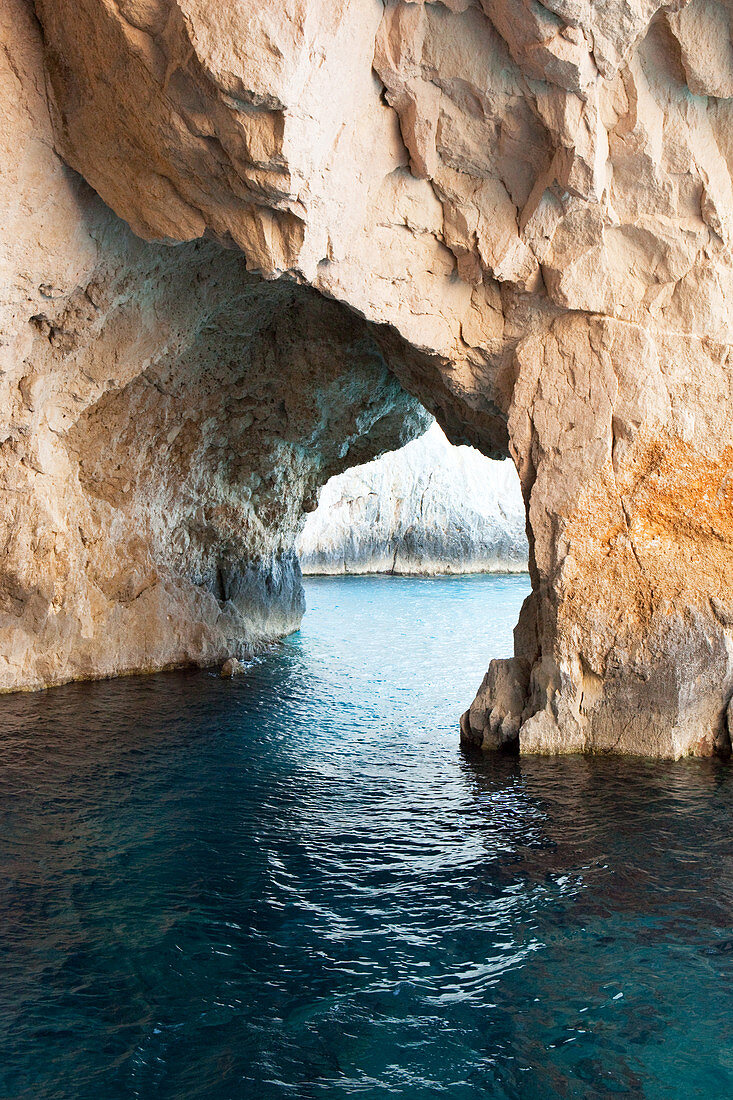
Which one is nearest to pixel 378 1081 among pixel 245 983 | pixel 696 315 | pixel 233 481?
pixel 245 983

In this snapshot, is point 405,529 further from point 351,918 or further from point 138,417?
point 351,918

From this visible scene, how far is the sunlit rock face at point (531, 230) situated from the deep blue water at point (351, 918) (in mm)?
1813

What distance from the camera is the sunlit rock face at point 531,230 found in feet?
31.0

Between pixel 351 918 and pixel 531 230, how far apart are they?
26.7ft

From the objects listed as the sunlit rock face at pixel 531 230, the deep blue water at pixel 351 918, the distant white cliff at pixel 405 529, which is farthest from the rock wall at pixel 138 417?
the distant white cliff at pixel 405 529

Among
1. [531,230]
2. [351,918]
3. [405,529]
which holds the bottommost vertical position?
[351,918]

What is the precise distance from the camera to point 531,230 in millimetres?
10828

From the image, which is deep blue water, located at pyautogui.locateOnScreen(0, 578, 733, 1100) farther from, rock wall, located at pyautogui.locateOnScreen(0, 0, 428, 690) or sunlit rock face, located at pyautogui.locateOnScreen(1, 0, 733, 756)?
rock wall, located at pyautogui.locateOnScreen(0, 0, 428, 690)

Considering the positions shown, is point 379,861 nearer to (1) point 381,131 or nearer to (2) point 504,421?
(2) point 504,421

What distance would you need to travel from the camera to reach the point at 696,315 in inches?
427

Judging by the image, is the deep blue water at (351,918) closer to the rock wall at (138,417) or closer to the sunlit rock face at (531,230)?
the sunlit rock face at (531,230)

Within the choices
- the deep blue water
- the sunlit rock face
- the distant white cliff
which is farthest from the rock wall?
the distant white cliff

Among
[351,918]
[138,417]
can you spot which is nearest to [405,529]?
[138,417]

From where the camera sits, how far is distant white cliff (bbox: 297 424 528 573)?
4241 cm
